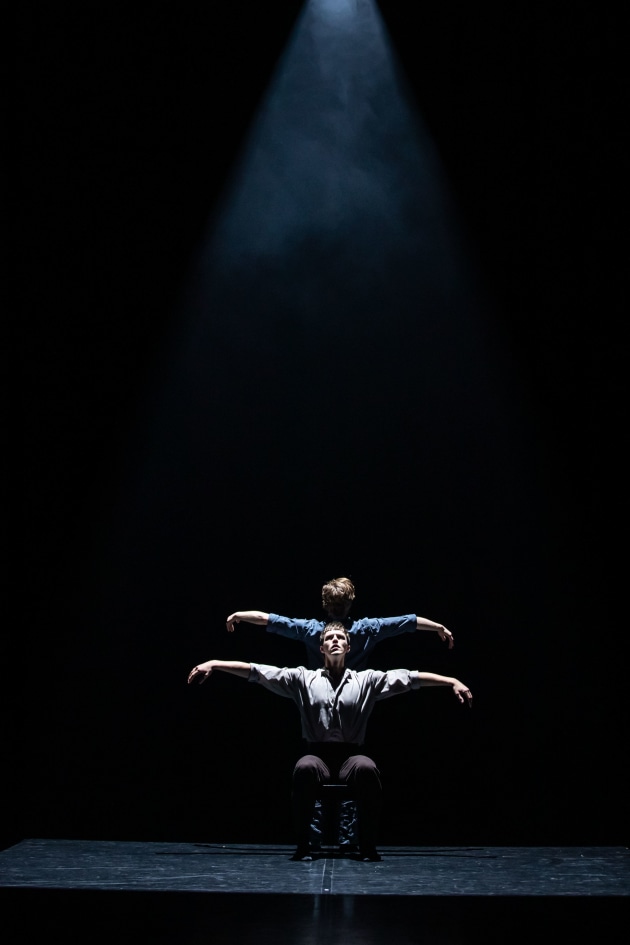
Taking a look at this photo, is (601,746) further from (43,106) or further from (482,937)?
(43,106)

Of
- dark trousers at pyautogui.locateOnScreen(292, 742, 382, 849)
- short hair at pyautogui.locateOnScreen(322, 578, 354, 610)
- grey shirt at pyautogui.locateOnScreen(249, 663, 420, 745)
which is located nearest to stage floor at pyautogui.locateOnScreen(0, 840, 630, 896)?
dark trousers at pyautogui.locateOnScreen(292, 742, 382, 849)

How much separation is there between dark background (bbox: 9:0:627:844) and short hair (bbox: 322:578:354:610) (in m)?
0.35

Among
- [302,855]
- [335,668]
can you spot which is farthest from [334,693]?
[302,855]

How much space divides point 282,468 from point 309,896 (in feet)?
7.37

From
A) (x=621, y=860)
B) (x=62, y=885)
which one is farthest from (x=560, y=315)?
(x=62, y=885)

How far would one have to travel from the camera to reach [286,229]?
18.3 ft

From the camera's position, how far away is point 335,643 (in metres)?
4.78

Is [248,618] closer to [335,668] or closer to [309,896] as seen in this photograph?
[335,668]

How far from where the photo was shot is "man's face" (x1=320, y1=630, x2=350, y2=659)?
4.77 m

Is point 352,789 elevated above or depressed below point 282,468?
→ below

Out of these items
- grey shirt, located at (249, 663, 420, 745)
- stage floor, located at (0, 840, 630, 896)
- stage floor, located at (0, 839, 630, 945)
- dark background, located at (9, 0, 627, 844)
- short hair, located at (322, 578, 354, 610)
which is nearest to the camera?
stage floor, located at (0, 839, 630, 945)

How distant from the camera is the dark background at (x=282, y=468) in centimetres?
525

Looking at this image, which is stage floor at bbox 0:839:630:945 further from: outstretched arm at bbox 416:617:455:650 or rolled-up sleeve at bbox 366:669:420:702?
outstretched arm at bbox 416:617:455:650

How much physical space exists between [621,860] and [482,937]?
5.47 ft
